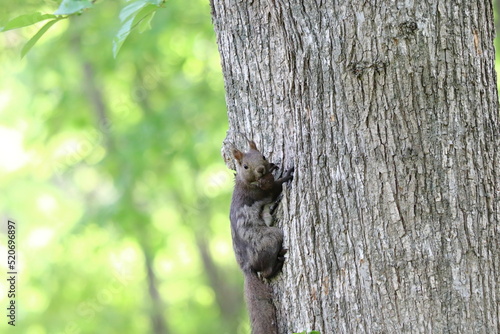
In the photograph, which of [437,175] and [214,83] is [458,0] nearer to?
[437,175]

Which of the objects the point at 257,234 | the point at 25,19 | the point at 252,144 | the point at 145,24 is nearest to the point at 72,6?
the point at 25,19

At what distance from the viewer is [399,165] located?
2.16m

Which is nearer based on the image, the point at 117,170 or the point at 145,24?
the point at 145,24

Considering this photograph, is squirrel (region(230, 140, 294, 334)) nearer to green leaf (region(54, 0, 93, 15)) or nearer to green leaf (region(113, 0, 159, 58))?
green leaf (region(113, 0, 159, 58))

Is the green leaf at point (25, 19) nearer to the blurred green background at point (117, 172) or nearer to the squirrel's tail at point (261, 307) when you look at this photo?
the squirrel's tail at point (261, 307)

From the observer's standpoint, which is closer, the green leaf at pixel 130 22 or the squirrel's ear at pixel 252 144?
the green leaf at pixel 130 22

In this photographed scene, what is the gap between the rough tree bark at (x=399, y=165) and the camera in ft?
7.00

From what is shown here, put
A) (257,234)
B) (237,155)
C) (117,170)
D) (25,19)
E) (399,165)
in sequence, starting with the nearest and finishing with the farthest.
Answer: (399,165) → (25,19) → (257,234) → (237,155) → (117,170)

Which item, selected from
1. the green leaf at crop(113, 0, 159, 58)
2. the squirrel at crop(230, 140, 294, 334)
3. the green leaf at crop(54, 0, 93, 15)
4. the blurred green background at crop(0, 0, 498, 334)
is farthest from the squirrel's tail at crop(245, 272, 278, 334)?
the blurred green background at crop(0, 0, 498, 334)

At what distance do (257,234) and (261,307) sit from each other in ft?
1.15

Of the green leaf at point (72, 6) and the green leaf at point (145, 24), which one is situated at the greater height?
the green leaf at point (72, 6)

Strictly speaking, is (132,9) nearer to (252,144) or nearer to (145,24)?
(145,24)

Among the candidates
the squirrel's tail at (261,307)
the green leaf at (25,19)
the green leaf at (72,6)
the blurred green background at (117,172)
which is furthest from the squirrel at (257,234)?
the blurred green background at (117,172)

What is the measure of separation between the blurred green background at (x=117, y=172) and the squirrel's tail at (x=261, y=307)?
4712mm
